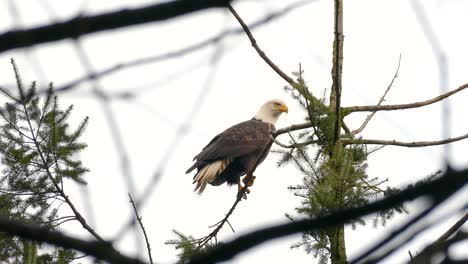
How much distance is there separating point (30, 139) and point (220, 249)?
4.26 metres

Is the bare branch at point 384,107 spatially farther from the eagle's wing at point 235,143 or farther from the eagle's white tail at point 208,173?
the eagle's wing at point 235,143

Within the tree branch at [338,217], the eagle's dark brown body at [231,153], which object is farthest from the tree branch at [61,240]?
the eagle's dark brown body at [231,153]

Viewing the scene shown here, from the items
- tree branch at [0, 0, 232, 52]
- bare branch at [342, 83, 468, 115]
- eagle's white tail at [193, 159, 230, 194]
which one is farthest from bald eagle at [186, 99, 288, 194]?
tree branch at [0, 0, 232, 52]

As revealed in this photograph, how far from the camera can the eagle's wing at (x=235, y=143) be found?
7.76 metres

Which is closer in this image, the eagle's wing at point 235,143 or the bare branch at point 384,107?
the bare branch at point 384,107

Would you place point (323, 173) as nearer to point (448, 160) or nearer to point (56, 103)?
point (56, 103)

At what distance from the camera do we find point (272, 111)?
31.6 feet

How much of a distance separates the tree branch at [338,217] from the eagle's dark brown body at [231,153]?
6.37 metres

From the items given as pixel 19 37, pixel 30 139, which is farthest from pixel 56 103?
pixel 19 37

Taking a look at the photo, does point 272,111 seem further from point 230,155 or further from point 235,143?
point 230,155

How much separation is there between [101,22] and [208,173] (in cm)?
644

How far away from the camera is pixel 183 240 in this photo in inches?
202

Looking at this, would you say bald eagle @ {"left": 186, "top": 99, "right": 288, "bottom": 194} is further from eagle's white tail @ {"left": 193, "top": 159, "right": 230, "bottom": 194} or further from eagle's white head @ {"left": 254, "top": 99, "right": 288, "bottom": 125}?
eagle's white head @ {"left": 254, "top": 99, "right": 288, "bottom": 125}

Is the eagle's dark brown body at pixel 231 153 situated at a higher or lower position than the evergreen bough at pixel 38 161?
higher
